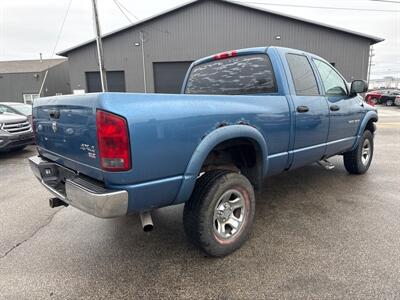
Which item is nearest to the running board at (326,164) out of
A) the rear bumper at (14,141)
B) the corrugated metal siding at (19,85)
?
the rear bumper at (14,141)

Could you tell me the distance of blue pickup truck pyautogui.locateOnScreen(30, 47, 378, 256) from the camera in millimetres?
2088

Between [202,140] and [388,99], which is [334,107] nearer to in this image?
[202,140]

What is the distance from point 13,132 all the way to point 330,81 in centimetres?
758

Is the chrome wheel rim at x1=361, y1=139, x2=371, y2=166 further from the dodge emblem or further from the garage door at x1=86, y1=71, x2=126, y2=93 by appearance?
the garage door at x1=86, y1=71, x2=126, y2=93

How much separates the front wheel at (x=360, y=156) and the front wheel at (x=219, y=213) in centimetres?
294

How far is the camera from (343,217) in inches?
139

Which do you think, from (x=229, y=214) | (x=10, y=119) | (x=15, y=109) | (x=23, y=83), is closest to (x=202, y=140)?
(x=229, y=214)

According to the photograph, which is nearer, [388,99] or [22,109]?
[22,109]

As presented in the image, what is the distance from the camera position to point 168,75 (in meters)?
19.8

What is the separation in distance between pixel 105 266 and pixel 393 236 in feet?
9.50

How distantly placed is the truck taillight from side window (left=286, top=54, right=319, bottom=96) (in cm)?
228

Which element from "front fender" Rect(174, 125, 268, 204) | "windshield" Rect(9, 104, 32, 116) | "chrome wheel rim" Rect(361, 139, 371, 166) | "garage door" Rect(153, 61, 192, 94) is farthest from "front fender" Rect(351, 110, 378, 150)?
"garage door" Rect(153, 61, 192, 94)

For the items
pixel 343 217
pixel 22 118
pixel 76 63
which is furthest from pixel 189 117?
pixel 76 63

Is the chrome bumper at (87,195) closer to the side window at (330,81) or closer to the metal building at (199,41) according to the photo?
the side window at (330,81)
